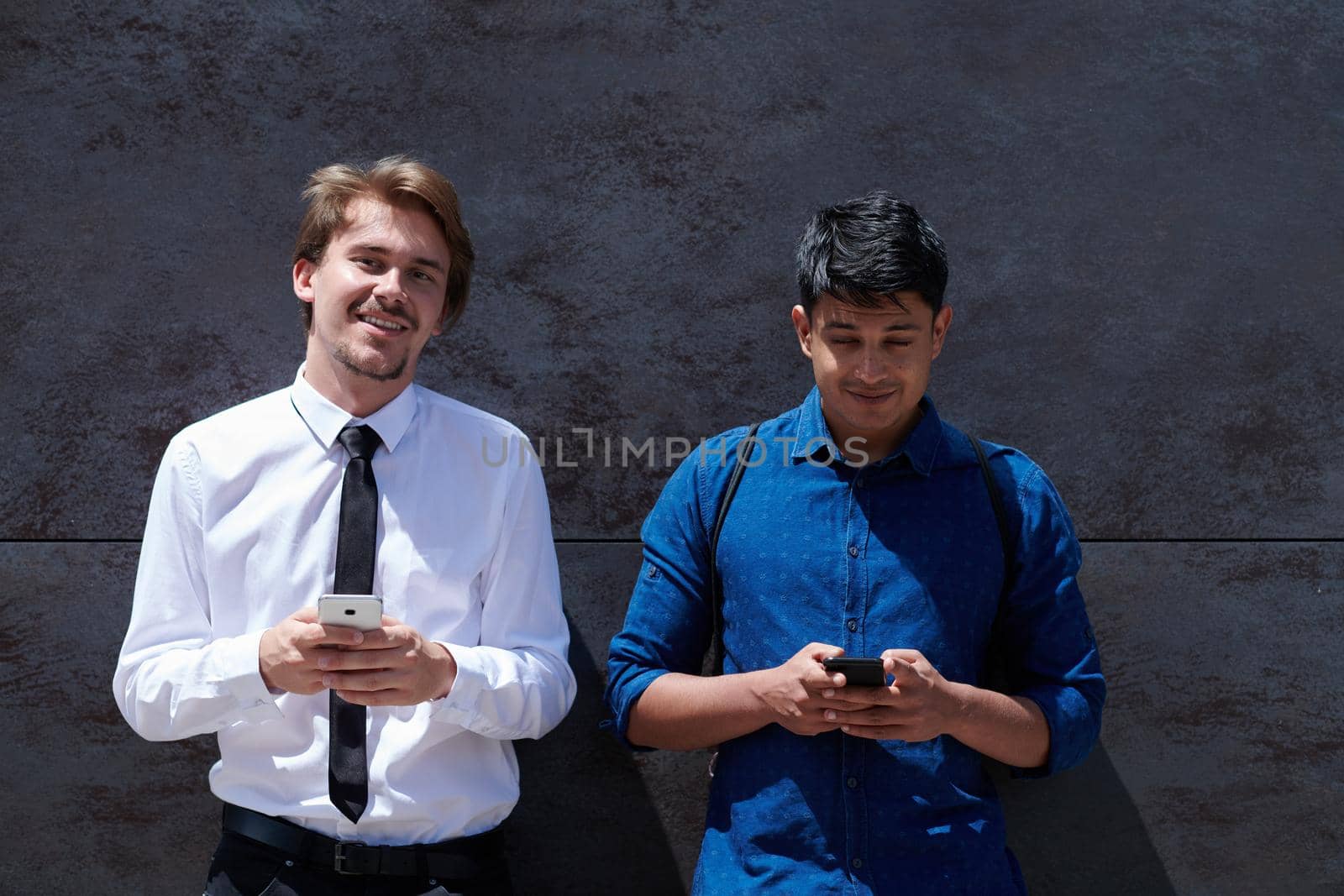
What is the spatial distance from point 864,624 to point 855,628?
0.02 meters

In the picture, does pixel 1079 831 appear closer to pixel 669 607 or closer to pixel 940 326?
pixel 669 607

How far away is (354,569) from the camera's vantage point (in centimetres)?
255

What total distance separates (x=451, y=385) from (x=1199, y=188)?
2.16m

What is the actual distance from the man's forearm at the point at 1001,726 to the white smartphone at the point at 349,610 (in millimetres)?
1192

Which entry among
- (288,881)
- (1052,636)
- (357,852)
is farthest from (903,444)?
(288,881)

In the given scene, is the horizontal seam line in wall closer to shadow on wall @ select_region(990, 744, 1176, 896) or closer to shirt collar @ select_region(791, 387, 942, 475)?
shadow on wall @ select_region(990, 744, 1176, 896)

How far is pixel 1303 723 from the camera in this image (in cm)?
316

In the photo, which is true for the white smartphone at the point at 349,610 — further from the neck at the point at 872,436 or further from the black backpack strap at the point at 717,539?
the neck at the point at 872,436

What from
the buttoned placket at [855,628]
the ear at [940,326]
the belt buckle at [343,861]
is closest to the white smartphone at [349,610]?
the belt buckle at [343,861]

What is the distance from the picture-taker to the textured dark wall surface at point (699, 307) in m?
3.13

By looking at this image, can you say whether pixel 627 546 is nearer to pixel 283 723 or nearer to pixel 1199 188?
pixel 283 723

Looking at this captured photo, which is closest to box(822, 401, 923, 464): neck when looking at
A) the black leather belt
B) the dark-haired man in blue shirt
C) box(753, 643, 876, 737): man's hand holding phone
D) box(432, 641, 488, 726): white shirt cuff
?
the dark-haired man in blue shirt

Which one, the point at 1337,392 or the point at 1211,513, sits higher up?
the point at 1337,392

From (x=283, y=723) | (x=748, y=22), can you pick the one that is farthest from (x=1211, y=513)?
(x=283, y=723)
